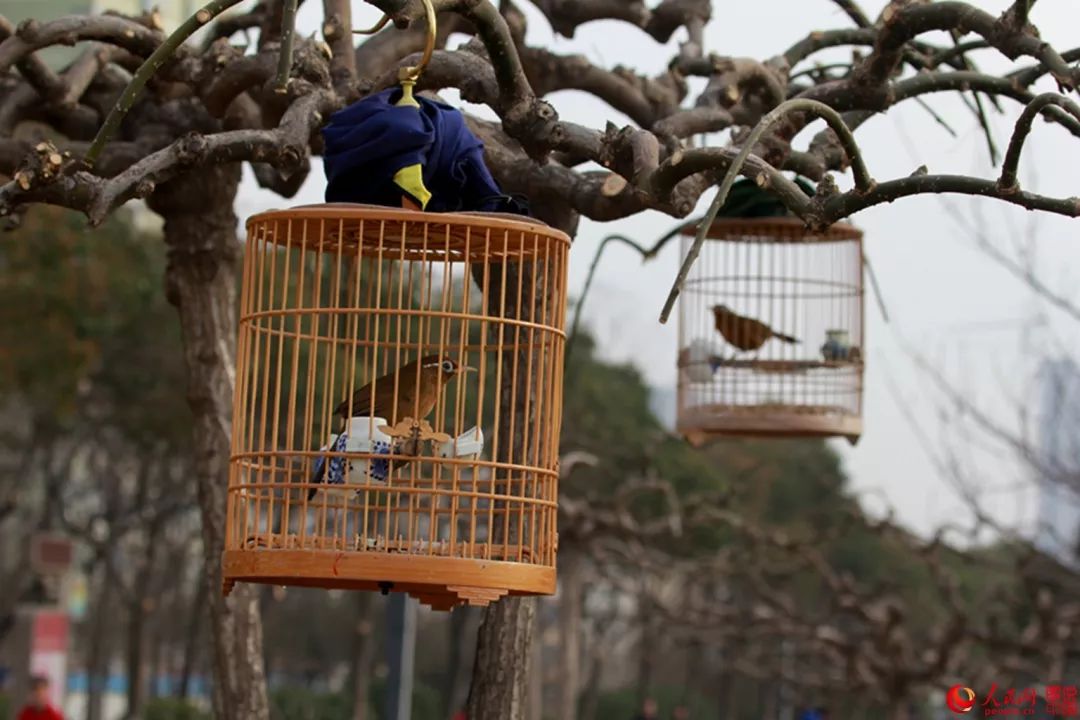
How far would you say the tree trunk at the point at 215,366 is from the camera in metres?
6.50

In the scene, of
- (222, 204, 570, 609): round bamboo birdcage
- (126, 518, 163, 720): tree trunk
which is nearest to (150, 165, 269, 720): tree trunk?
(222, 204, 570, 609): round bamboo birdcage

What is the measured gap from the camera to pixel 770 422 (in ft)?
22.5

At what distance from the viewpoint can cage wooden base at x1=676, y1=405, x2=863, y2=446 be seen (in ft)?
22.5

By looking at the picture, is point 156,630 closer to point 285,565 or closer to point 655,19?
point 655,19

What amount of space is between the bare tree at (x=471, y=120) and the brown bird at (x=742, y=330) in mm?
984

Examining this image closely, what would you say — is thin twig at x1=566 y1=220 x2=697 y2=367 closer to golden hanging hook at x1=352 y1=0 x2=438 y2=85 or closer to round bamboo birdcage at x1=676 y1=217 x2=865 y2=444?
round bamboo birdcage at x1=676 y1=217 x2=865 y2=444

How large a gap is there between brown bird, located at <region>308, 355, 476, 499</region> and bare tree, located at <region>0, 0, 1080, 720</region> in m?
0.72

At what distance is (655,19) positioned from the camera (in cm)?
693

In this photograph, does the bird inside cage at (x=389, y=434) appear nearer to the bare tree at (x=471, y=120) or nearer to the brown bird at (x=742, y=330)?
the bare tree at (x=471, y=120)

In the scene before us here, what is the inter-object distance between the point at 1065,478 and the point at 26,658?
9.77 m

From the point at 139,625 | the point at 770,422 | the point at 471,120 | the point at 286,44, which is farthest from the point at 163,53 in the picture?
the point at 139,625

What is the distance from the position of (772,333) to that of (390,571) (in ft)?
12.4


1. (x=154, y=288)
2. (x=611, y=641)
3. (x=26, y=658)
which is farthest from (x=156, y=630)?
(x=26, y=658)

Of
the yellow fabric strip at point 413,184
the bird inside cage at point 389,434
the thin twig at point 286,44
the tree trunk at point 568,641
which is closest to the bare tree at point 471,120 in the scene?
the thin twig at point 286,44
